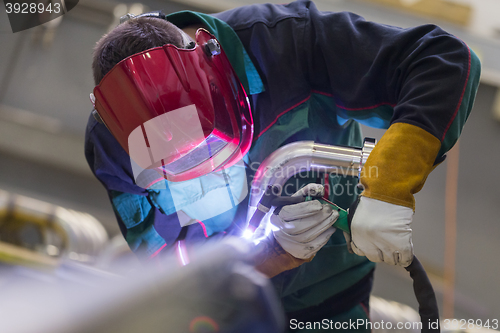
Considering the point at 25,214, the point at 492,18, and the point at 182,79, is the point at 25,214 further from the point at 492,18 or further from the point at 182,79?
the point at 492,18

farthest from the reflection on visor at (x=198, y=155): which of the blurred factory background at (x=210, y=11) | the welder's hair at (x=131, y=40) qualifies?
the blurred factory background at (x=210, y=11)

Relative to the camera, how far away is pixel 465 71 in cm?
81

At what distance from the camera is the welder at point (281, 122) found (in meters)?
0.79

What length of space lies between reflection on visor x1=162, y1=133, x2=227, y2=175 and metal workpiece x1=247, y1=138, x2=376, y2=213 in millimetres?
123

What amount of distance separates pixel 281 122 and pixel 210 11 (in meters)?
1.15

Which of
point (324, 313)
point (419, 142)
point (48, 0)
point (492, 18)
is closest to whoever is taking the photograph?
point (419, 142)

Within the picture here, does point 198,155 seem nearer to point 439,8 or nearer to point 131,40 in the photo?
point 131,40

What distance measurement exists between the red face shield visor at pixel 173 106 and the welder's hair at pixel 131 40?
0.06 meters

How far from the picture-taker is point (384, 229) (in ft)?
2.46

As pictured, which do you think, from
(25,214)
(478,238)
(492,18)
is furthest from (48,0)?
(478,238)

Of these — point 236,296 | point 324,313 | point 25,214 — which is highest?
point 236,296

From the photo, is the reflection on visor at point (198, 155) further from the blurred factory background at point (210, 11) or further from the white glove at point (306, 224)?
the blurred factory background at point (210, 11)

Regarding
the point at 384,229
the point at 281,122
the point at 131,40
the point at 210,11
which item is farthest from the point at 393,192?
the point at 210,11

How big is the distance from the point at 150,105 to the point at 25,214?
1.40m
